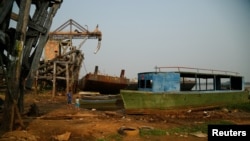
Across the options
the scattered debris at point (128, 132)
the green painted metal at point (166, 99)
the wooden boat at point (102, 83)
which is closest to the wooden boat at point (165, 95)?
the green painted metal at point (166, 99)

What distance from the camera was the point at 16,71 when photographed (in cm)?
740

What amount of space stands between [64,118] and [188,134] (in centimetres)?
504

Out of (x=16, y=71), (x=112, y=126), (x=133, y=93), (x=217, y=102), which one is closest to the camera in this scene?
(x=16, y=71)

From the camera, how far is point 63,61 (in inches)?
899

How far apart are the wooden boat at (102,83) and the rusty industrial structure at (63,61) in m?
1.23

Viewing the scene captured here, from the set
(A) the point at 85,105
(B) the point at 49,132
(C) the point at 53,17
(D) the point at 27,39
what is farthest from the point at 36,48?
(A) the point at 85,105

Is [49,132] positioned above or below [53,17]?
below

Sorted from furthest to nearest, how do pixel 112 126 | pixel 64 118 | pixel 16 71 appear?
pixel 64 118
pixel 112 126
pixel 16 71

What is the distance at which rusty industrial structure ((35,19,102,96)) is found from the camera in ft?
74.4

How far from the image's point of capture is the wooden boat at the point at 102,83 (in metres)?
23.3

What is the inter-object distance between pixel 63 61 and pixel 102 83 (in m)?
4.13

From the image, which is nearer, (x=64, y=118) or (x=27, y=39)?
(x=27, y=39)

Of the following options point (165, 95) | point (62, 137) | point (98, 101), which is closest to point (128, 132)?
point (62, 137)

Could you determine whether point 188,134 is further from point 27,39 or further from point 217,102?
point 217,102
